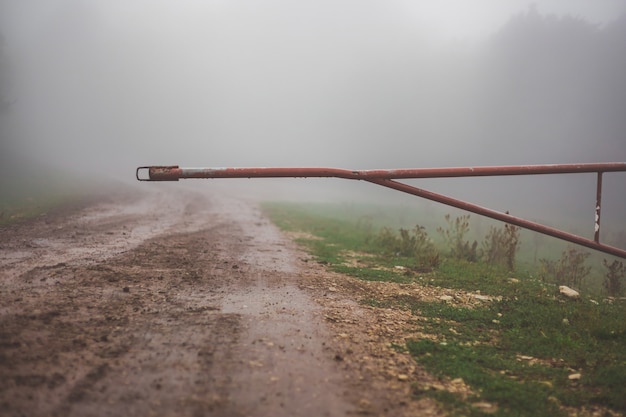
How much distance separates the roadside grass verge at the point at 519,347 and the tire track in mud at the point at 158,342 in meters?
1.05

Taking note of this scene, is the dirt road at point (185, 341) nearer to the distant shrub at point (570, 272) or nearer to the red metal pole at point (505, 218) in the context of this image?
the red metal pole at point (505, 218)

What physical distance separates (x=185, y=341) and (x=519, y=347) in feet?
11.0

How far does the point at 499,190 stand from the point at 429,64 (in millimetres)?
87175

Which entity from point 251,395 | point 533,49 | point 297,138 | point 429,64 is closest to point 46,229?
point 251,395

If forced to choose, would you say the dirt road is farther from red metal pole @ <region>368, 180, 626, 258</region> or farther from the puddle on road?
red metal pole @ <region>368, 180, 626, 258</region>

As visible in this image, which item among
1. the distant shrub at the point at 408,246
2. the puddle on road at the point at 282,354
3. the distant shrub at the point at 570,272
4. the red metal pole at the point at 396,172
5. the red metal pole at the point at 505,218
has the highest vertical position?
the red metal pole at the point at 396,172

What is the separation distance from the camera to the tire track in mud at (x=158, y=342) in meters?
2.55

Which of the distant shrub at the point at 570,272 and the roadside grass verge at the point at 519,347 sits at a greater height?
the roadside grass verge at the point at 519,347

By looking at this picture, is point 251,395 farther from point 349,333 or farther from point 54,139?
point 54,139

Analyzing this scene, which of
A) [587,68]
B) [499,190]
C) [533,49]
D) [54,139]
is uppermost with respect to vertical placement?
[533,49]

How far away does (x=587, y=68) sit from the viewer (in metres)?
82.4

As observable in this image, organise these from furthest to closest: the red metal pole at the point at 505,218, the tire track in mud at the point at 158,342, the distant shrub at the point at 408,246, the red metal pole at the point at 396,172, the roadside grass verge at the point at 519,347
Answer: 1. the distant shrub at the point at 408,246
2. the red metal pole at the point at 505,218
3. the red metal pole at the point at 396,172
4. the roadside grass verge at the point at 519,347
5. the tire track in mud at the point at 158,342

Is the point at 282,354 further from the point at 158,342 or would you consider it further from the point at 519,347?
the point at 519,347

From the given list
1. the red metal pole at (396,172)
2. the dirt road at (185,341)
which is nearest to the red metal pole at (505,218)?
the red metal pole at (396,172)
